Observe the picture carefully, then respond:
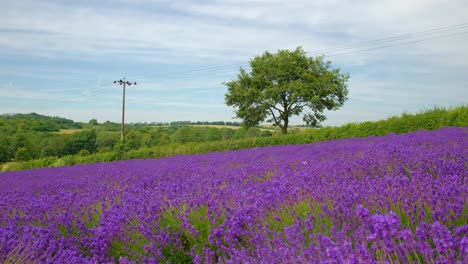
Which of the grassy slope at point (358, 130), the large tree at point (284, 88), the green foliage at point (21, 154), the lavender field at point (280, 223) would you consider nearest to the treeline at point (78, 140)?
the green foliage at point (21, 154)

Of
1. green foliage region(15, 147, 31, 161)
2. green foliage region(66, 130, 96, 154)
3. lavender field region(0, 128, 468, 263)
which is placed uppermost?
lavender field region(0, 128, 468, 263)

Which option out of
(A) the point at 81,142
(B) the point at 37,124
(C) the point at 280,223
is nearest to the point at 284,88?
(C) the point at 280,223

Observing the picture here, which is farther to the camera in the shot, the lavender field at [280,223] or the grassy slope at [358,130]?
the grassy slope at [358,130]

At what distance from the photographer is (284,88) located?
28.5 metres

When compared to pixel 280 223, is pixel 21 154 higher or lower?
lower

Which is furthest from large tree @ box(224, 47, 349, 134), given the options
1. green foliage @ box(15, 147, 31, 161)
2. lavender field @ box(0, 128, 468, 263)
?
green foliage @ box(15, 147, 31, 161)

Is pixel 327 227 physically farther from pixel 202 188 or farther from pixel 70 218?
pixel 70 218

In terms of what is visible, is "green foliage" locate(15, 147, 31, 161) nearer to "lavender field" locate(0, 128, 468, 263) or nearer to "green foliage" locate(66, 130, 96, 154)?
"green foliage" locate(66, 130, 96, 154)

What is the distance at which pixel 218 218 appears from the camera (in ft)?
8.84

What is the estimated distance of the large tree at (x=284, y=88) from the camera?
28.8 m

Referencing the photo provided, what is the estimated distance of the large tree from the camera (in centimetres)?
2881

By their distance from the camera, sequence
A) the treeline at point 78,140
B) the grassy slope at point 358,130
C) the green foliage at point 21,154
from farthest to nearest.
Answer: the green foliage at point 21,154, the treeline at point 78,140, the grassy slope at point 358,130

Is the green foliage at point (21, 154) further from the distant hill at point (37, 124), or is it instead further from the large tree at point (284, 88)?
the large tree at point (284, 88)

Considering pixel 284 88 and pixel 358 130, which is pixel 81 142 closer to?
pixel 284 88
